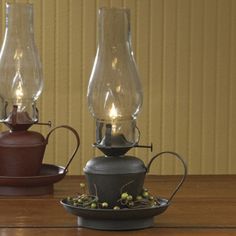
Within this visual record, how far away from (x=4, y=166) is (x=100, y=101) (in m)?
0.38

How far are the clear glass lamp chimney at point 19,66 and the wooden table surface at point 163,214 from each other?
0.21m

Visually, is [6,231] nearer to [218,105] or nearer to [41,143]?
[41,143]

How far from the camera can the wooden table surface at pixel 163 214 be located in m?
1.40

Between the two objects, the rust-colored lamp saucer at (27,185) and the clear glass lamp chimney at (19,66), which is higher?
the clear glass lamp chimney at (19,66)

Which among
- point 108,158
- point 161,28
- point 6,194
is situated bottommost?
point 6,194

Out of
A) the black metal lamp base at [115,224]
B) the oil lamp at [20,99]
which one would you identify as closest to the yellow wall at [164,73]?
the oil lamp at [20,99]

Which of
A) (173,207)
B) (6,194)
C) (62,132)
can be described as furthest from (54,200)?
(62,132)

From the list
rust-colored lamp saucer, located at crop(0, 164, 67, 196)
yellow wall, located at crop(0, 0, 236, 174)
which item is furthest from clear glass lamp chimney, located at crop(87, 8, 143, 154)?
yellow wall, located at crop(0, 0, 236, 174)

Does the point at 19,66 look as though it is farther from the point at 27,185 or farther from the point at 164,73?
the point at 164,73

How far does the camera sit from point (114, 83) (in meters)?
1.53

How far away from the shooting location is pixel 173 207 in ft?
5.33

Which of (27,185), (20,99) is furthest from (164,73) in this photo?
(27,185)

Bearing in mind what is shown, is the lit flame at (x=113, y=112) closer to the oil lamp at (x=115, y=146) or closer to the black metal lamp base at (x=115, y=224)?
the oil lamp at (x=115, y=146)

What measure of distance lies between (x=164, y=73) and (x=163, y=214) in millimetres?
→ 1163
